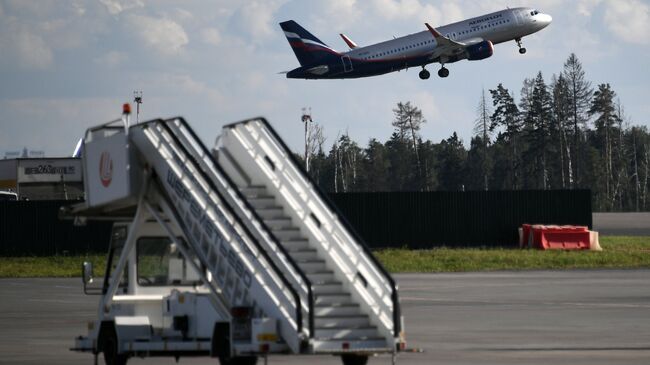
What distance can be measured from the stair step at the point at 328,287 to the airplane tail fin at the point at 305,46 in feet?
228

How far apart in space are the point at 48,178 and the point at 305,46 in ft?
74.8

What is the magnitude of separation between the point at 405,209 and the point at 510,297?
77.8 feet

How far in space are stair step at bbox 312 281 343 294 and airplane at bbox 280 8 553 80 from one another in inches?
2587

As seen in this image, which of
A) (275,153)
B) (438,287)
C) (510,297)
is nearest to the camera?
(275,153)

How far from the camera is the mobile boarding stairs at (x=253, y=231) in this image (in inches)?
561

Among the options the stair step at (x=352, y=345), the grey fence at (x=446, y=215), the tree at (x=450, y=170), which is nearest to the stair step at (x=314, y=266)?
the stair step at (x=352, y=345)

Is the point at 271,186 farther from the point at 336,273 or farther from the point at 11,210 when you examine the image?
the point at 11,210

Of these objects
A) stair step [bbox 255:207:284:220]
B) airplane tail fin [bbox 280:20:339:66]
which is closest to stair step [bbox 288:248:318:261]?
stair step [bbox 255:207:284:220]

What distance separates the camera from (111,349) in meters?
16.2

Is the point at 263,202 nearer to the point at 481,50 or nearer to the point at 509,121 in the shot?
the point at 481,50

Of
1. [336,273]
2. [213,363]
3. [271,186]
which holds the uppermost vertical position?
[271,186]

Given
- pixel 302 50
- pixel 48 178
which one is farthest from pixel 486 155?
pixel 48 178

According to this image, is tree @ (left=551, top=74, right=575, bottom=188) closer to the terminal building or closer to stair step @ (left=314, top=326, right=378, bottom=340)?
the terminal building

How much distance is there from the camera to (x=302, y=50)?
86.8 m
